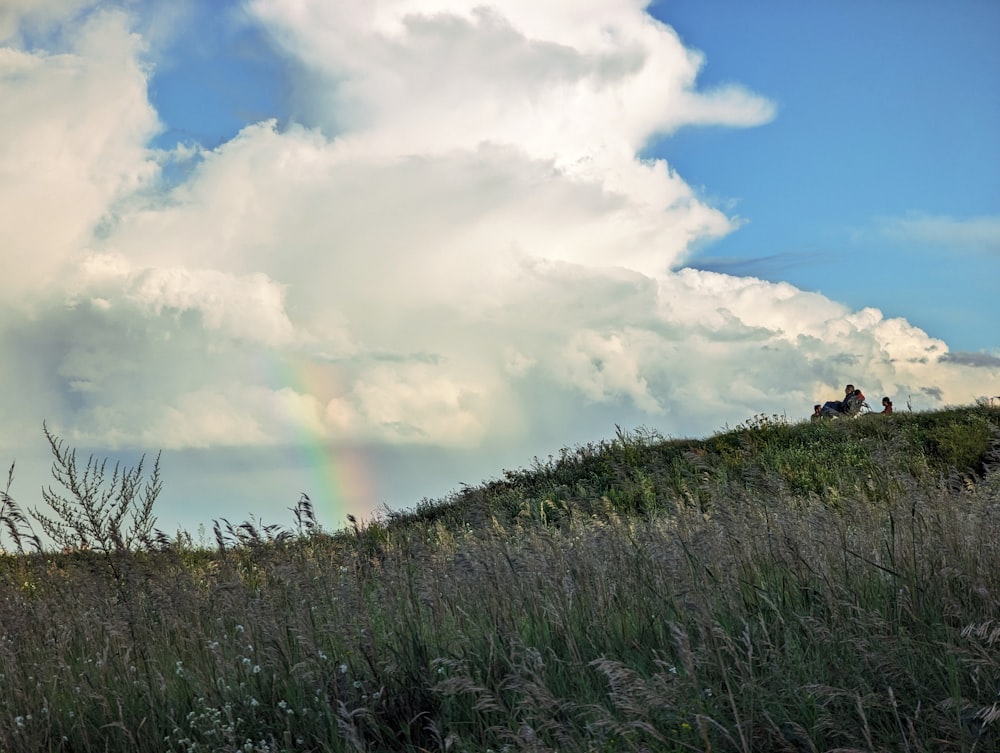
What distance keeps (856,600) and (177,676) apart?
4.52 m

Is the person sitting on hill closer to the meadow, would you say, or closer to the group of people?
the group of people

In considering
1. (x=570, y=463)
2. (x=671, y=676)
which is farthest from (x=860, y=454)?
(x=671, y=676)

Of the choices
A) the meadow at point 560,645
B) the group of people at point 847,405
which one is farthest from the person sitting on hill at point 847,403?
the meadow at point 560,645

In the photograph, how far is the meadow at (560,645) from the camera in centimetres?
400

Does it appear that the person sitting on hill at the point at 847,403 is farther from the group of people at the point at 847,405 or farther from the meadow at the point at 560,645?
the meadow at the point at 560,645

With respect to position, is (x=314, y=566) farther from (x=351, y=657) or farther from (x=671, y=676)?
(x=671, y=676)

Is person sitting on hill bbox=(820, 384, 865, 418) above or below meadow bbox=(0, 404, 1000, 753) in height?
above

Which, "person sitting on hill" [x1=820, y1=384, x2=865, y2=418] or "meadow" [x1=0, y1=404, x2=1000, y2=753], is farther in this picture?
"person sitting on hill" [x1=820, y1=384, x2=865, y2=418]

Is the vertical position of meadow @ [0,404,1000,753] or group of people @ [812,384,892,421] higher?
group of people @ [812,384,892,421]

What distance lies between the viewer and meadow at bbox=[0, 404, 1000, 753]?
400 cm

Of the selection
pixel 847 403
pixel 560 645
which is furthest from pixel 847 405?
pixel 560 645

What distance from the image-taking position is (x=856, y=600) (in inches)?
197

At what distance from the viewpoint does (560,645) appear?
534 centimetres

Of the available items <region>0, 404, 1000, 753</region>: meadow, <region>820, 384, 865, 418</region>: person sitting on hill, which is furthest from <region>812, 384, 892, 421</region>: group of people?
<region>0, 404, 1000, 753</region>: meadow
